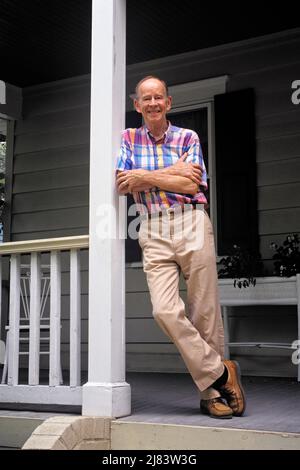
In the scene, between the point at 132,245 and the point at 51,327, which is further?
the point at 132,245

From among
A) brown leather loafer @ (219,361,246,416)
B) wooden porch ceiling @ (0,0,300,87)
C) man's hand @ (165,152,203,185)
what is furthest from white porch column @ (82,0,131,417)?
wooden porch ceiling @ (0,0,300,87)

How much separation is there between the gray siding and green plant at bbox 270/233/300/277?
0.58 ft

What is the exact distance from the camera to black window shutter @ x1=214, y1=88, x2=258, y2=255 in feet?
16.3

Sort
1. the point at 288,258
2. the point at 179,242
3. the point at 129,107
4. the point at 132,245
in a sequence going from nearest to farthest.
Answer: the point at 179,242 < the point at 288,258 < the point at 132,245 < the point at 129,107

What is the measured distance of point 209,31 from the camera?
497 cm

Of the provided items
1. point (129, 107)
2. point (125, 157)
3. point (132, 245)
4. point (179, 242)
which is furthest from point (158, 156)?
point (129, 107)

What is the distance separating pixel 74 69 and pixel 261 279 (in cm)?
267

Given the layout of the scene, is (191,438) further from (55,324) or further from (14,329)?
(14,329)

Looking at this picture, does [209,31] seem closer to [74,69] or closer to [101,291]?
[74,69]

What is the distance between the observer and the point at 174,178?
2768mm

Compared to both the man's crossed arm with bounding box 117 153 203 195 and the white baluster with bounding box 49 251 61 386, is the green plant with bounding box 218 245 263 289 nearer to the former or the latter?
the white baluster with bounding box 49 251 61 386

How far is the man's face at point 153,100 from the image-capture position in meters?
2.87

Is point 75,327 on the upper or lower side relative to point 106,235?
lower

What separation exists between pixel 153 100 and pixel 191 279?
84 centimetres
